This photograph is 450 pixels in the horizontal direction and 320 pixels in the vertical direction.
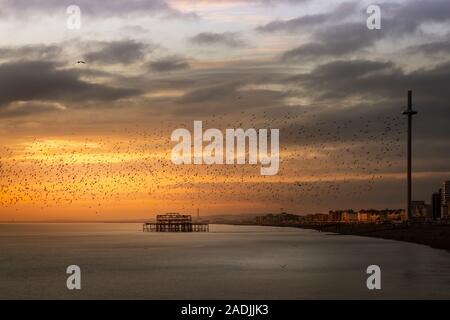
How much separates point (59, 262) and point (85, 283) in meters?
30.5

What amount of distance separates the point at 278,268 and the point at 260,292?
866 inches

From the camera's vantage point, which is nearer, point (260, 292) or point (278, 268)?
point (260, 292)

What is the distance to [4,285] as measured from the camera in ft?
198
